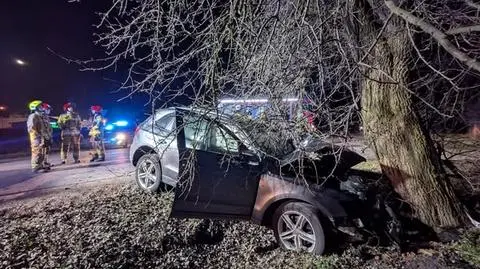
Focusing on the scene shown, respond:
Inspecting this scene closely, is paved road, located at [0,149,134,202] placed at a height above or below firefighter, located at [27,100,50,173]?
below

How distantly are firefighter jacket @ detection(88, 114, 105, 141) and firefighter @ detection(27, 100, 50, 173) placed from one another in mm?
1496

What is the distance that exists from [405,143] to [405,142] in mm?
14

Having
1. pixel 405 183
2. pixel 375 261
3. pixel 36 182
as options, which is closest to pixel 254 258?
pixel 375 261

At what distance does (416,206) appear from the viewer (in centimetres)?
523

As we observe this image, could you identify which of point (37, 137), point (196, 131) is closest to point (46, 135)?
point (37, 137)

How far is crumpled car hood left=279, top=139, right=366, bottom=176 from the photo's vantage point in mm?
4688

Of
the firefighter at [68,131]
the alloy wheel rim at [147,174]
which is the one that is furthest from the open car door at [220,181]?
the firefighter at [68,131]

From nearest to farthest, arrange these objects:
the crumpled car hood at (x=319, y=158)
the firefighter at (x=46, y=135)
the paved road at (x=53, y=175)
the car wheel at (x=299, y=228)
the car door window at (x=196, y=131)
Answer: the car door window at (x=196, y=131) < the car wheel at (x=299, y=228) < the crumpled car hood at (x=319, y=158) < the paved road at (x=53, y=175) < the firefighter at (x=46, y=135)

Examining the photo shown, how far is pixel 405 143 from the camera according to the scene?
517 cm

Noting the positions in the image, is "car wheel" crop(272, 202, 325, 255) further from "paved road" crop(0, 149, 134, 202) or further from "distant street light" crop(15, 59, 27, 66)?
"distant street light" crop(15, 59, 27, 66)

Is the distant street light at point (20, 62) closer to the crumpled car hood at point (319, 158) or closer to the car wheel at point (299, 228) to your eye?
the crumpled car hood at point (319, 158)

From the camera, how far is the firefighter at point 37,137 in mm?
9156

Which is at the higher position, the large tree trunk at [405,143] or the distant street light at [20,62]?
the distant street light at [20,62]

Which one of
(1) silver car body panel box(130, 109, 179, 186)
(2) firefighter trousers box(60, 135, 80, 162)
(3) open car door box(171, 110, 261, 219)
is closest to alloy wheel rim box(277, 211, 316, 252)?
(3) open car door box(171, 110, 261, 219)
